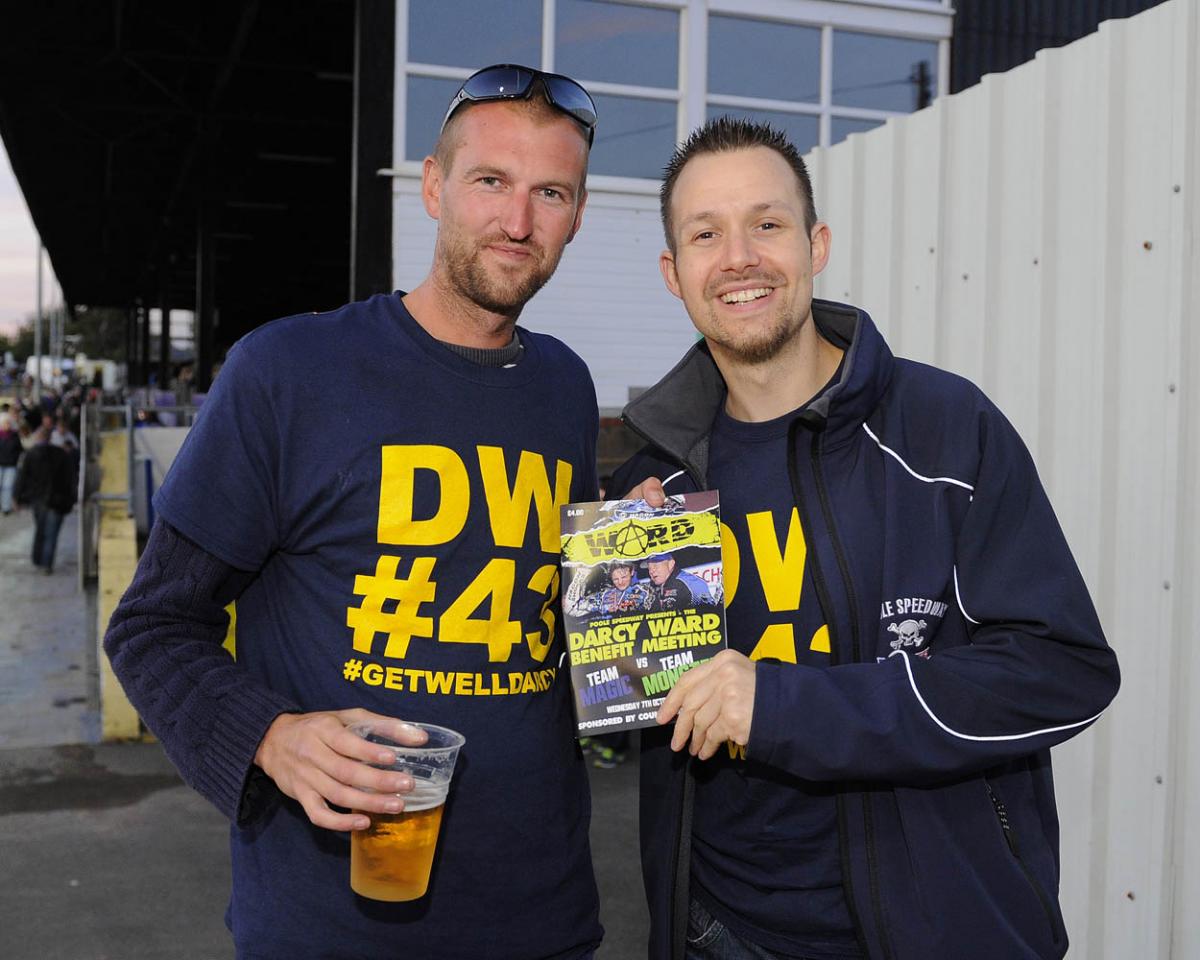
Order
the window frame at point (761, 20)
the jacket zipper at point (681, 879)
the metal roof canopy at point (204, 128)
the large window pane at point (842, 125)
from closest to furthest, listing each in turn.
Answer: the jacket zipper at point (681, 879) < the window frame at point (761, 20) < the large window pane at point (842, 125) < the metal roof canopy at point (204, 128)

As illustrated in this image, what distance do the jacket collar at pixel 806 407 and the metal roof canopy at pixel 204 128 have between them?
12.0m

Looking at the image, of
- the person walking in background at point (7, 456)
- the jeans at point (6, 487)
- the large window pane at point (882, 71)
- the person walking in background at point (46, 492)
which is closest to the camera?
the large window pane at point (882, 71)

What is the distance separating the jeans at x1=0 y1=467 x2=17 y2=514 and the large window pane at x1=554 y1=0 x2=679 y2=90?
17.0 meters

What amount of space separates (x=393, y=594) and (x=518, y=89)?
1.04 m

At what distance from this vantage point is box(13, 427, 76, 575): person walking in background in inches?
679

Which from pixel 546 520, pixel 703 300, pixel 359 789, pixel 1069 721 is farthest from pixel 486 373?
pixel 1069 721

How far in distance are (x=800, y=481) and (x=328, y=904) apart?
1.19 m

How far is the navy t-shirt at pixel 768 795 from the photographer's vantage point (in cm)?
216

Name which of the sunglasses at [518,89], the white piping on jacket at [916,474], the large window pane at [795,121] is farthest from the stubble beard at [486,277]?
the large window pane at [795,121]

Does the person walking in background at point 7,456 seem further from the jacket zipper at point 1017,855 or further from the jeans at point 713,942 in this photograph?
the jacket zipper at point 1017,855

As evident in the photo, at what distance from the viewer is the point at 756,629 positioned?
2285 millimetres

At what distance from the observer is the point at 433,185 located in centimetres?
248

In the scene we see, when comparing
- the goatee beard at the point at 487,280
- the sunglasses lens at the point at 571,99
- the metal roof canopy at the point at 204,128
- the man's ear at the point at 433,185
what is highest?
the metal roof canopy at the point at 204,128

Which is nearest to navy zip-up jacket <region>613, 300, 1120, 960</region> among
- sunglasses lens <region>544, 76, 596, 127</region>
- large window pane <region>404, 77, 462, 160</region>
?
sunglasses lens <region>544, 76, 596, 127</region>
